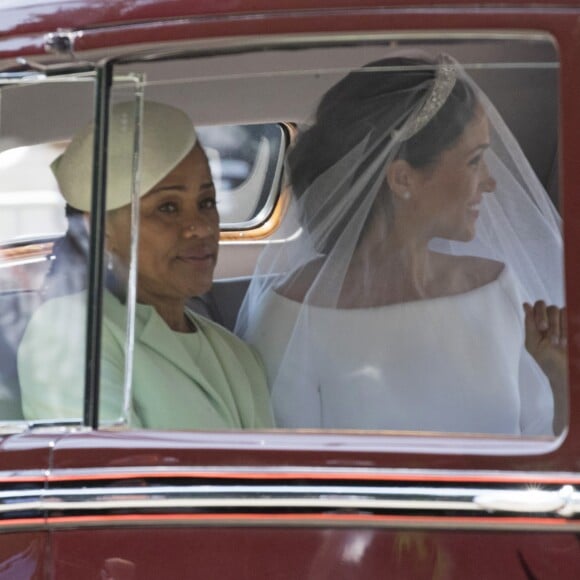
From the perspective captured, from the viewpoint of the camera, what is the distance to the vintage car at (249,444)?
235 centimetres

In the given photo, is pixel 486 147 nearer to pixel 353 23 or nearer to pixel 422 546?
pixel 353 23

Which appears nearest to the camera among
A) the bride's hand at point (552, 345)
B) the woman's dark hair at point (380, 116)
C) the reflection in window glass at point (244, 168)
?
the bride's hand at point (552, 345)

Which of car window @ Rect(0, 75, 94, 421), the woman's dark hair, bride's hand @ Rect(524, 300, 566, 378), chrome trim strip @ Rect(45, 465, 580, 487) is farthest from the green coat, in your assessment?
bride's hand @ Rect(524, 300, 566, 378)

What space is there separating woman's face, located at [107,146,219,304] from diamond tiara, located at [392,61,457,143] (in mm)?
425

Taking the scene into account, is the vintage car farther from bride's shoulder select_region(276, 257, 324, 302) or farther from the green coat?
bride's shoulder select_region(276, 257, 324, 302)

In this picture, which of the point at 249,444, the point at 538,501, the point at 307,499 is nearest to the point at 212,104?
the point at 249,444

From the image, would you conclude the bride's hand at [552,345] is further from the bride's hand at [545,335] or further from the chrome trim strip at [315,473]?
the chrome trim strip at [315,473]

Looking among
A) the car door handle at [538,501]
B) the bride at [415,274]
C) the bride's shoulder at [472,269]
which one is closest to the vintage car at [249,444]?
the car door handle at [538,501]

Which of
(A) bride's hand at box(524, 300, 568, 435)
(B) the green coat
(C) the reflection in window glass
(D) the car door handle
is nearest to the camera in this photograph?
(D) the car door handle

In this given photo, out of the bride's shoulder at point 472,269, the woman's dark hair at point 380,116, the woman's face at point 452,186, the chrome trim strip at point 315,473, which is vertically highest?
the woman's dark hair at point 380,116

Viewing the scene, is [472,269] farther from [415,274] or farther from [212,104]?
[212,104]

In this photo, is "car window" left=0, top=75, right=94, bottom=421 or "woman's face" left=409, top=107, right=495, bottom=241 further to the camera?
"woman's face" left=409, top=107, right=495, bottom=241

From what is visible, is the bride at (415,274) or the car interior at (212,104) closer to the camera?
the car interior at (212,104)

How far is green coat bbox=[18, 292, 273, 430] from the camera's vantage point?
8.57 feet
